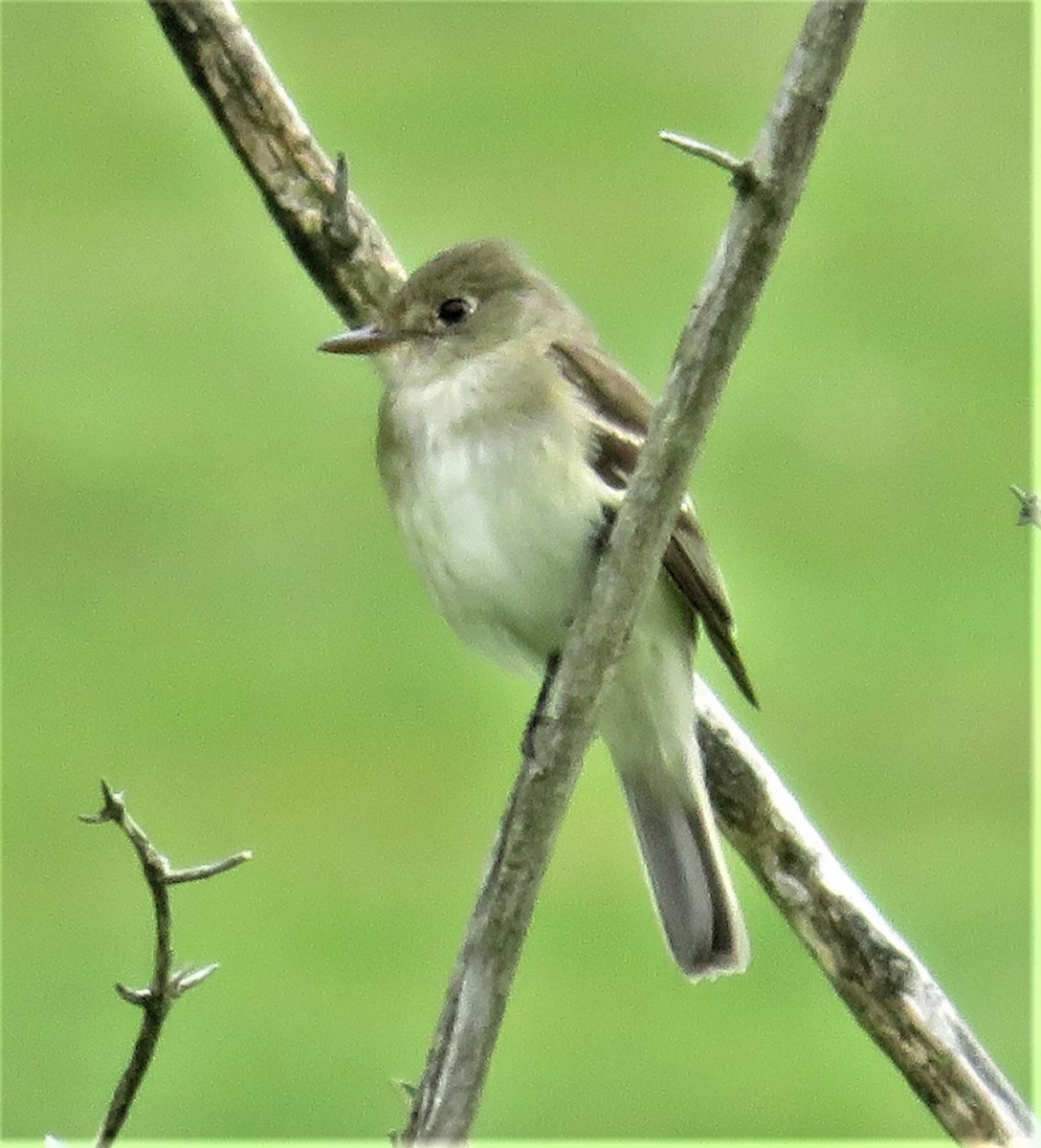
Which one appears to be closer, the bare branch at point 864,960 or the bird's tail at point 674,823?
the bare branch at point 864,960

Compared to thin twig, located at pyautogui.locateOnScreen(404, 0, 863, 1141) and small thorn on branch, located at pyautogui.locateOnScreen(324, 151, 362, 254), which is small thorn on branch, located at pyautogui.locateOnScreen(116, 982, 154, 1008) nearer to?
thin twig, located at pyautogui.locateOnScreen(404, 0, 863, 1141)

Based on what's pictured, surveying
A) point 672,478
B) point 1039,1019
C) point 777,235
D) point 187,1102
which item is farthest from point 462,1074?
point 187,1102

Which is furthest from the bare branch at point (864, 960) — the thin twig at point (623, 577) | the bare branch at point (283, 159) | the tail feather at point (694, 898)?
the bare branch at point (283, 159)

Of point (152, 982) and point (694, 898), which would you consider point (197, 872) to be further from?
point (694, 898)

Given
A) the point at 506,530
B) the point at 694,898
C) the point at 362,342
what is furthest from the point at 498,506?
the point at 694,898

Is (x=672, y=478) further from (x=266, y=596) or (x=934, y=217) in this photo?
(x=934, y=217)

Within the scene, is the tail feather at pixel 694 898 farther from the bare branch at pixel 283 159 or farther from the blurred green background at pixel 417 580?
the blurred green background at pixel 417 580

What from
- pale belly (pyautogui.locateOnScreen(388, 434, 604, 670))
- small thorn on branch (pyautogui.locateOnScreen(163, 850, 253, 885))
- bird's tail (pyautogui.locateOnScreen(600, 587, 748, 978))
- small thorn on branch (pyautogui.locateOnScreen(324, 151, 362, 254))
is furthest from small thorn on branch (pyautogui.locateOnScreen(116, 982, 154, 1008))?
small thorn on branch (pyautogui.locateOnScreen(324, 151, 362, 254))
